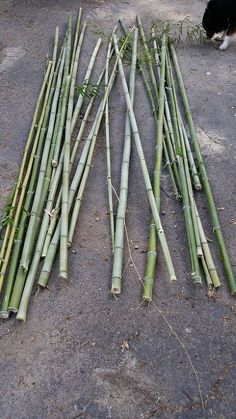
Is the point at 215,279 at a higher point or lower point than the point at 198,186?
Result: lower

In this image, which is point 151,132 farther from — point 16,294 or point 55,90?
point 16,294

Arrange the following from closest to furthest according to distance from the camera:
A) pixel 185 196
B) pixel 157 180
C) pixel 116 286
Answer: pixel 116 286, pixel 185 196, pixel 157 180

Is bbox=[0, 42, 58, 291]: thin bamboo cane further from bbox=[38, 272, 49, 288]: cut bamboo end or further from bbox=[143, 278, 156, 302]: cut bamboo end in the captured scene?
bbox=[143, 278, 156, 302]: cut bamboo end

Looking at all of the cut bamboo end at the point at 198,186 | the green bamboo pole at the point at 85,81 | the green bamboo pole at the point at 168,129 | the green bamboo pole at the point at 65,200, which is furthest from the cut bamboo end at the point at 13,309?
the green bamboo pole at the point at 85,81

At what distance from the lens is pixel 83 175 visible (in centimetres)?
319

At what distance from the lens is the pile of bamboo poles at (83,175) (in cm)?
257

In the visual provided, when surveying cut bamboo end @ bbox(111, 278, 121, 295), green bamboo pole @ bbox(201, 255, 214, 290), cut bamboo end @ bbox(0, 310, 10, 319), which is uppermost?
green bamboo pole @ bbox(201, 255, 214, 290)

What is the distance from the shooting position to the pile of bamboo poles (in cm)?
257

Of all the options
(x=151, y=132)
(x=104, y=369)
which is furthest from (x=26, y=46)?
(x=104, y=369)

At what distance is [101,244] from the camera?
2.84 metres

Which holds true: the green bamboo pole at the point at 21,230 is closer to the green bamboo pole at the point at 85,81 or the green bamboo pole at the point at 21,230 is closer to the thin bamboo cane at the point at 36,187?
the thin bamboo cane at the point at 36,187

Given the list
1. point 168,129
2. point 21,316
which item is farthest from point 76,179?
point 21,316

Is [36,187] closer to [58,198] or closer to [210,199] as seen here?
[58,198]

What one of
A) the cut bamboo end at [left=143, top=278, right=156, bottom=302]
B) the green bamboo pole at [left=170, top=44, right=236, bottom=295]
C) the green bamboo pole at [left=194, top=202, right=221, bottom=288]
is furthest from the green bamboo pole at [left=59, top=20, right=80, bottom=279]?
the green bamboo pole at [left=170, top=44, right=236, bottom=295]
